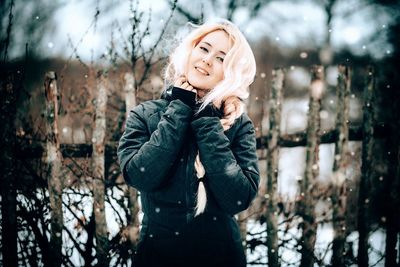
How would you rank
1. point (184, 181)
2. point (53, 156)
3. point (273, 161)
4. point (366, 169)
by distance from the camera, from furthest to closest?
point (366, 169), point (273, 161), point (53, 156), point (184, 181)

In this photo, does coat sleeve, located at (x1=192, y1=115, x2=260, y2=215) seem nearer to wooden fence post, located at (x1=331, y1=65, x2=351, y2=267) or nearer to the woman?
the woman

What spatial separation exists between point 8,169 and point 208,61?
2.14 metres

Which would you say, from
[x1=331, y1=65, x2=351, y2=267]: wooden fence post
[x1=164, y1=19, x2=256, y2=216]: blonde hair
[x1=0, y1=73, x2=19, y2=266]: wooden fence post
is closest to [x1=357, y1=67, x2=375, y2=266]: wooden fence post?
[x1=331, y1=65, x2=351, y2=267]: wooden fence post

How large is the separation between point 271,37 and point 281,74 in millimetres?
7241

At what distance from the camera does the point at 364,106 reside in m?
3.69

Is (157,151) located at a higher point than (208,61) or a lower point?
lower

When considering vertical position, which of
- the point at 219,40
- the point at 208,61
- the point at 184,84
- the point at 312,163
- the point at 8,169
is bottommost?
the point at 312,163

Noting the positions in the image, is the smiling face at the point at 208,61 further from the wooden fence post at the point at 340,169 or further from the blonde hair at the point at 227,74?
the wooden fence post at the point at 340,169

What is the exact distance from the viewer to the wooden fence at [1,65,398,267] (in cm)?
302

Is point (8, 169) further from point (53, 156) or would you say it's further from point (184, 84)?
point (184, 84)

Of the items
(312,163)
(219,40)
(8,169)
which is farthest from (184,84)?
(8,169)

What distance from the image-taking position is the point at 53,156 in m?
2.98

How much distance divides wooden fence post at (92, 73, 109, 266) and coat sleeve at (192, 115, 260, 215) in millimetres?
1457

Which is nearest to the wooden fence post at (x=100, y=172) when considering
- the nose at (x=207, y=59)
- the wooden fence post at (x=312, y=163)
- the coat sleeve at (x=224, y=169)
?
the nose at (x=207, y=59)
